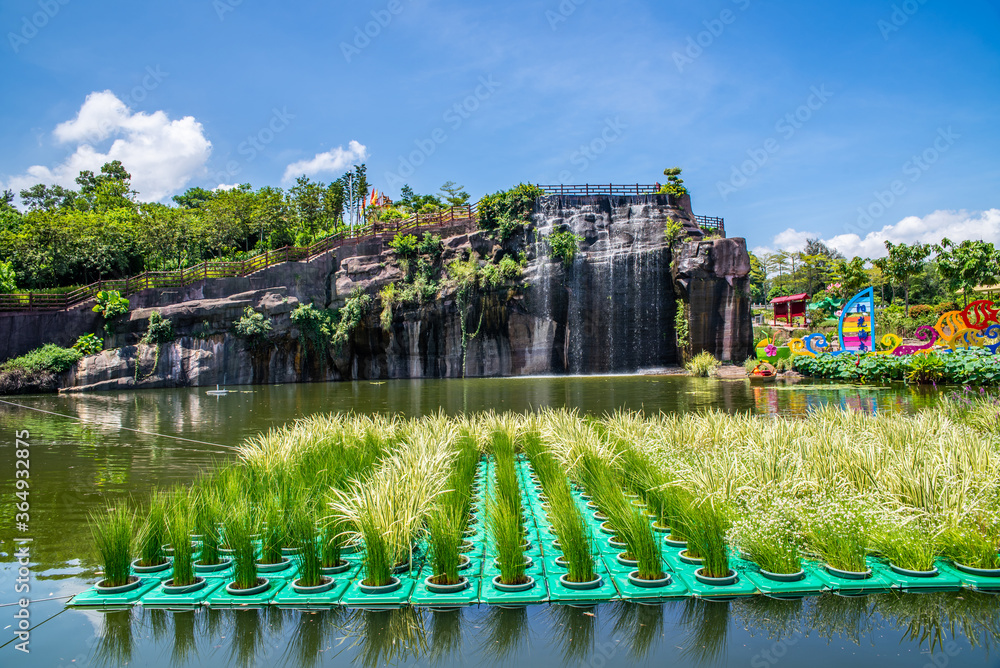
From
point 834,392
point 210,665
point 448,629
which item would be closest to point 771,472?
point 448,629

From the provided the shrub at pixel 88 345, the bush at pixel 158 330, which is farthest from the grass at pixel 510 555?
the shrub at pixel 88 345

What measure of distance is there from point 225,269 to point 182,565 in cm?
3334

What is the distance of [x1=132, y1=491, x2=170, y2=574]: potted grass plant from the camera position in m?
4.60

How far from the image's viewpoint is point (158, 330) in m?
29.9

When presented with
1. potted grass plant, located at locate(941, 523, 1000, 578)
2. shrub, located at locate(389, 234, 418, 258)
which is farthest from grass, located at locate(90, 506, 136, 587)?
shrub, located at locate(389, 234, 418, 258)

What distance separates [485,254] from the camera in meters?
34.4

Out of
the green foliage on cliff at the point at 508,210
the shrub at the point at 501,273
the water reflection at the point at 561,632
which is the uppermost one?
the green foliage on cliff at the point at 508,210

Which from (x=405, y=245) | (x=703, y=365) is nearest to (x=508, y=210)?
(x=405, y=245)

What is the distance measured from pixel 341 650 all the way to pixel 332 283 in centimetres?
3201

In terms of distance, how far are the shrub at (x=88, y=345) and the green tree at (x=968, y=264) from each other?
47.9m

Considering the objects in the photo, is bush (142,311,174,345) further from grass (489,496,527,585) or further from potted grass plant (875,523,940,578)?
potted grass plant (875,523,940,578)

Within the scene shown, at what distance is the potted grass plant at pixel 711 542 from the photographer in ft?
13.7

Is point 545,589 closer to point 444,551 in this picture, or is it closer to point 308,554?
point 444,551

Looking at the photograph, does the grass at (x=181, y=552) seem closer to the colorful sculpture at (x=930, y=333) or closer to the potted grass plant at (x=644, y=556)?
the potted grass plant at (x=644, y=556)
